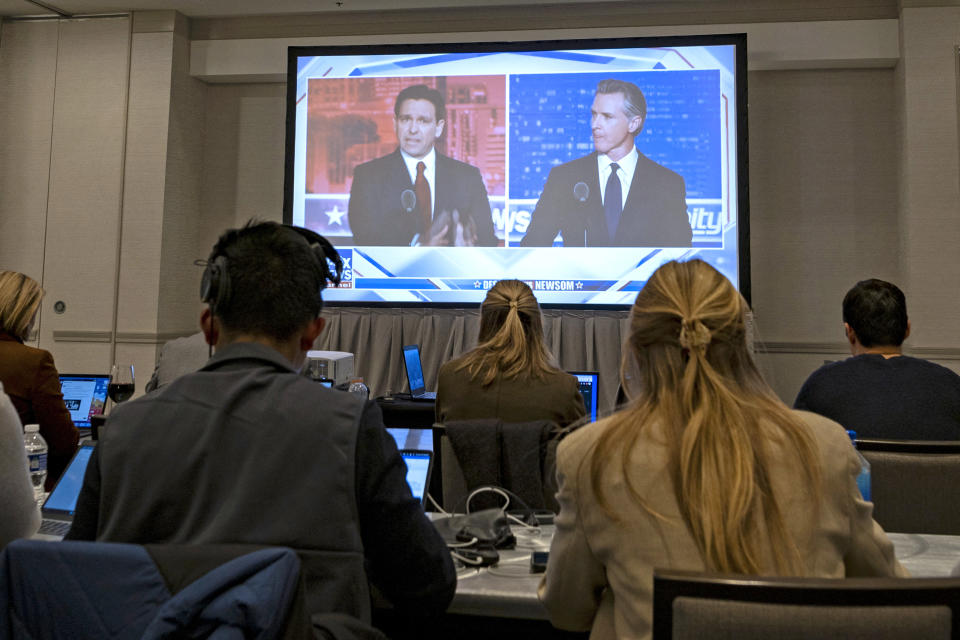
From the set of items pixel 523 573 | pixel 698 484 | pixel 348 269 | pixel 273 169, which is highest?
pixel 273 169

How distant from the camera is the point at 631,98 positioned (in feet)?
14.9

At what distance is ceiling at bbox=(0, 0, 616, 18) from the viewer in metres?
4.74

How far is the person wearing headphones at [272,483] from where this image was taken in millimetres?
968

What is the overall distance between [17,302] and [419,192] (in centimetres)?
253

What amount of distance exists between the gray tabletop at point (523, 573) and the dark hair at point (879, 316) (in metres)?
0.86

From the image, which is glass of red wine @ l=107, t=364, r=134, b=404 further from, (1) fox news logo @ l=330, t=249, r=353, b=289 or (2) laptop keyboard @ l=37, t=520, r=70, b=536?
(1) fox news logo @ l=330, t=249, r=353, b=289

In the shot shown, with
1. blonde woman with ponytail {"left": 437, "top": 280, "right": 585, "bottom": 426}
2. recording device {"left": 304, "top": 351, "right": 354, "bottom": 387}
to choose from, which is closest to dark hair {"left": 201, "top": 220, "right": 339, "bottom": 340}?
blonde woman with ponytail {"left": 437, "top": 280, "right": 585, "bottom": 426}

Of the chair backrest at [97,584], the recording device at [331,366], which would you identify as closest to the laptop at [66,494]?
the chair backrest at [97,584]

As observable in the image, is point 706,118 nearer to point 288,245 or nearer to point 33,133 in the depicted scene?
point 288,245

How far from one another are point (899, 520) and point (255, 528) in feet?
4.99

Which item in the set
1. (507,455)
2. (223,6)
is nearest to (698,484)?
(507,455)

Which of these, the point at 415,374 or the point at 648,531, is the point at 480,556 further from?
the point at 415,374

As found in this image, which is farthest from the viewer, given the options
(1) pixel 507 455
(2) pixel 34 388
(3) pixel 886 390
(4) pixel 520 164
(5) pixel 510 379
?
(4) pixel 520 164

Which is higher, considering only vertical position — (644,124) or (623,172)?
(644,124)
